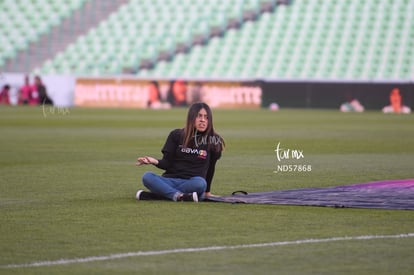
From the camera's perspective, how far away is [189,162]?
11.1m

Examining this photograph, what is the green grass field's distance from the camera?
733 centimetres

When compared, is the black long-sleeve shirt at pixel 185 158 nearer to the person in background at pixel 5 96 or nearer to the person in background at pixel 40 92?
the person in background at pixel 40 92

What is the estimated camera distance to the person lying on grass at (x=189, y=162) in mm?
10914

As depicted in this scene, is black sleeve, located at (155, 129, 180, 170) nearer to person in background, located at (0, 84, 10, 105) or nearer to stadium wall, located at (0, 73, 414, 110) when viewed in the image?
stadium wall, located at (0, 73, 414, 110)

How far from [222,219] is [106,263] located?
7.83ft

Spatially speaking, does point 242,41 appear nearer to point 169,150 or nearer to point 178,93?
point 178,93

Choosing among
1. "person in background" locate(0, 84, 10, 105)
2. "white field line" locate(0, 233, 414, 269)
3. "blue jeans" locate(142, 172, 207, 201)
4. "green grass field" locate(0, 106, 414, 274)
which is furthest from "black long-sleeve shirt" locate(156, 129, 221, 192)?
"person in background" locate(0, 84, 10, 105)

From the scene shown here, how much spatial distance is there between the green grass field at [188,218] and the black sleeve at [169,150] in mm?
461

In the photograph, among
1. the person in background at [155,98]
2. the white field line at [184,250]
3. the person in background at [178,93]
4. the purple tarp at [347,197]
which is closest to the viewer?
the white field line at [184,250]

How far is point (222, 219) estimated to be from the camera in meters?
9.52

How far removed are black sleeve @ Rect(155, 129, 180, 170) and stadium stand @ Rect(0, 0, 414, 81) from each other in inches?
1245

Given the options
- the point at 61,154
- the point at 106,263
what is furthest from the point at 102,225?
the point at 61,154

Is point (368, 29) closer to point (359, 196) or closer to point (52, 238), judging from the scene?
point (359, 196)

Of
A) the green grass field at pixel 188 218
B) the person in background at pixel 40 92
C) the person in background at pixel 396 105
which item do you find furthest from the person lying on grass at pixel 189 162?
the person in background at pixel 40 92
